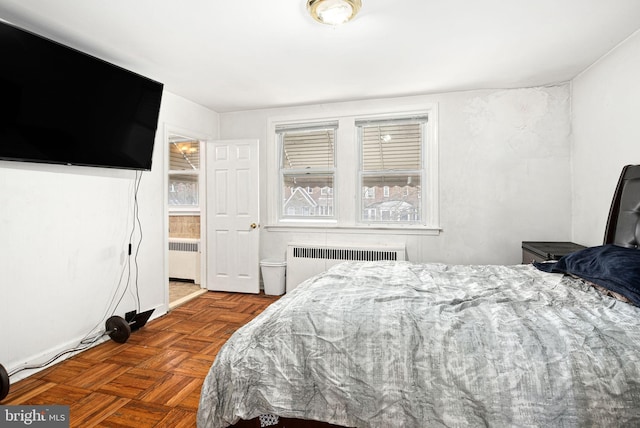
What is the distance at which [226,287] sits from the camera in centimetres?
437

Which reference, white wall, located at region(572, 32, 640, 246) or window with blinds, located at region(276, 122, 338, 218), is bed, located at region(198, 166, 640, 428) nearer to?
white wall, located at region(572, 32, 640, 246)

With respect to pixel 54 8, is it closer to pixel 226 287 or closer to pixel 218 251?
pixel 218 251

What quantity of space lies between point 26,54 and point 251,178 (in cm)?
245

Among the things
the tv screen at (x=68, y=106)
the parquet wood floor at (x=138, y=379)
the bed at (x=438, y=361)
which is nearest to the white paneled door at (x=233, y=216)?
→ the parquet wood floor at (x=138, y=379)

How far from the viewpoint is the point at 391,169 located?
4051 millimetres

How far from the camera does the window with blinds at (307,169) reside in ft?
14.0

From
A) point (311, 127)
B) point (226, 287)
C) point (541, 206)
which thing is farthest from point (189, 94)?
point (541, 206)

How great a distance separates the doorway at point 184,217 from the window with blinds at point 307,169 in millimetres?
1271

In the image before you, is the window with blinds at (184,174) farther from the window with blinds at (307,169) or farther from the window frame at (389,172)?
the window frame at (389,172)

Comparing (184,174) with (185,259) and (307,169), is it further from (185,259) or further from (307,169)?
(307,169)

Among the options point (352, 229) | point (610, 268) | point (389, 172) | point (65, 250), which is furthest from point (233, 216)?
point (610, 268)

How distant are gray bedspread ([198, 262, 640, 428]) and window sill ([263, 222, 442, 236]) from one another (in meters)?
2.18

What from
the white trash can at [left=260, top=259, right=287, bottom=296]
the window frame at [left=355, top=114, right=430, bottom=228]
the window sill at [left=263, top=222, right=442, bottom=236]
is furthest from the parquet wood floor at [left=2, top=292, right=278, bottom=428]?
the window frame at [left=355, top=114, right=430, bottom=228]

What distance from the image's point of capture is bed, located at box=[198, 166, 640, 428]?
3.73ft
